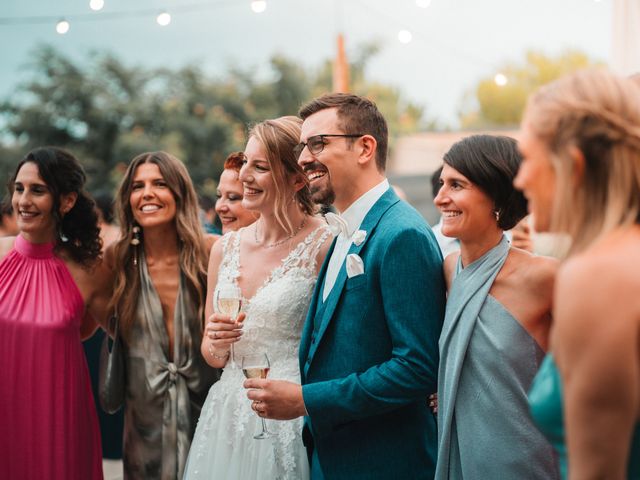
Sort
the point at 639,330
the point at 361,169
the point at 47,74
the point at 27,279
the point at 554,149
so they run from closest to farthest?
the point at 639,330 < the point at 554,149 < the point at 361,169 < the point at 27,279 < the point at 47,74

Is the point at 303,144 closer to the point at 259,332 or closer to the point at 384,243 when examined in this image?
the point at 384,243

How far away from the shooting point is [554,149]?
1505 mm

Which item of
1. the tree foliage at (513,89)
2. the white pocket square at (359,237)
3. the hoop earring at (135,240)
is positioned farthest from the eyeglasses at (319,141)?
the tree foliage at (513,89)

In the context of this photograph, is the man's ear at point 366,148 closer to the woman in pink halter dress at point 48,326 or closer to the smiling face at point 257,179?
the smiling face at point 257,179

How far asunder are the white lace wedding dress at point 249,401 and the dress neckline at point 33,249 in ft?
3.96

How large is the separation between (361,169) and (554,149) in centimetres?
128

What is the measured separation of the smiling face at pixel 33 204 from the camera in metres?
3.79

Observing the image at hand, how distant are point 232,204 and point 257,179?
4.13ft

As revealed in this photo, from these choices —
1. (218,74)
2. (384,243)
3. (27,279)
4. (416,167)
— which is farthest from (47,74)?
(384,243)

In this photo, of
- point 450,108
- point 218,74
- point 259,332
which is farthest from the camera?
point 450,108

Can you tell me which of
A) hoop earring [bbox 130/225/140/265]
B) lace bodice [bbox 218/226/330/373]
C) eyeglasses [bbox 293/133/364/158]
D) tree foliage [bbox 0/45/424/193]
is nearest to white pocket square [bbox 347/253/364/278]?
eyeglasses [bbox 293/133/364/158]

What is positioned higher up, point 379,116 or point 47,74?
point 47,74

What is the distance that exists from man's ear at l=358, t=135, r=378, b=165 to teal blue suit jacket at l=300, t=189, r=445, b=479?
22cm

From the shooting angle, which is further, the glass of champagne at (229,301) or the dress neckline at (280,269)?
the dress neckline at (280,269)
